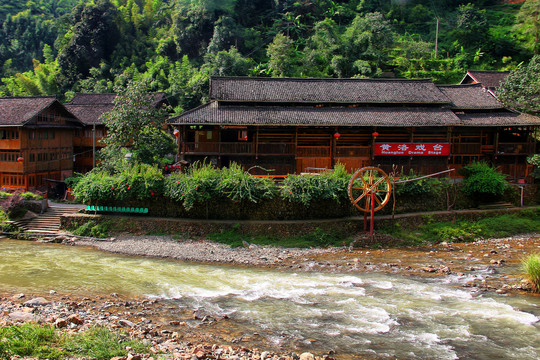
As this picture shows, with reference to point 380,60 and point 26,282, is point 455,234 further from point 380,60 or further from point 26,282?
point 380,60

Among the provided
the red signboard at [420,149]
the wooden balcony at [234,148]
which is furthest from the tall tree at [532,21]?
the wooden balcony at [234,148]

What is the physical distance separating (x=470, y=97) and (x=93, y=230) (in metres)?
25.7

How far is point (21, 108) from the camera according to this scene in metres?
27.7

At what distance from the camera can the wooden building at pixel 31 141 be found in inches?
1059

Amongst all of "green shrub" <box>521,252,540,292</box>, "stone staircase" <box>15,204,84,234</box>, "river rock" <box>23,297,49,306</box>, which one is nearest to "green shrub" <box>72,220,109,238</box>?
"stone staircase" <box>15,204,84,234</box>

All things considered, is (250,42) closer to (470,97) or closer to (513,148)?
(470,97)

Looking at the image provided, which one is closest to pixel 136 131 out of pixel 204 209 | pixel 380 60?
pixel 204 209

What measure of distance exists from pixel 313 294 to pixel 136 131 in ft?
55.6

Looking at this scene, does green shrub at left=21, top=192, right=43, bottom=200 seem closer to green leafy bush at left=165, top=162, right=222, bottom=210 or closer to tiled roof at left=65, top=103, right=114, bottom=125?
green leafy bush at left=165, top=162, right=222, bottom=210

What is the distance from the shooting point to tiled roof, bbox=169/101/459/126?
25.8 metres

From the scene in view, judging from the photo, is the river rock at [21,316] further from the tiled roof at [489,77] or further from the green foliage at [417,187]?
the tiled roof at [489,77]

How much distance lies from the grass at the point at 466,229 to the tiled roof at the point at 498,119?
6.20 metres

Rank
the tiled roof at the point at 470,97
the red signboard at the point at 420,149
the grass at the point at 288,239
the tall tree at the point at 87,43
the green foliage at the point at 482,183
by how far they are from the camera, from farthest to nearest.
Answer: the tall tree at the point at 87,43 → the tiled roof at the point at 470,97 → the red signboard at the point at 420,149 → the green foliage at the point at 482,183 → the grass at the point at 288,239

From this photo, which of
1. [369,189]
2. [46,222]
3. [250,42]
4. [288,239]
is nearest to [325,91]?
[369,189]
